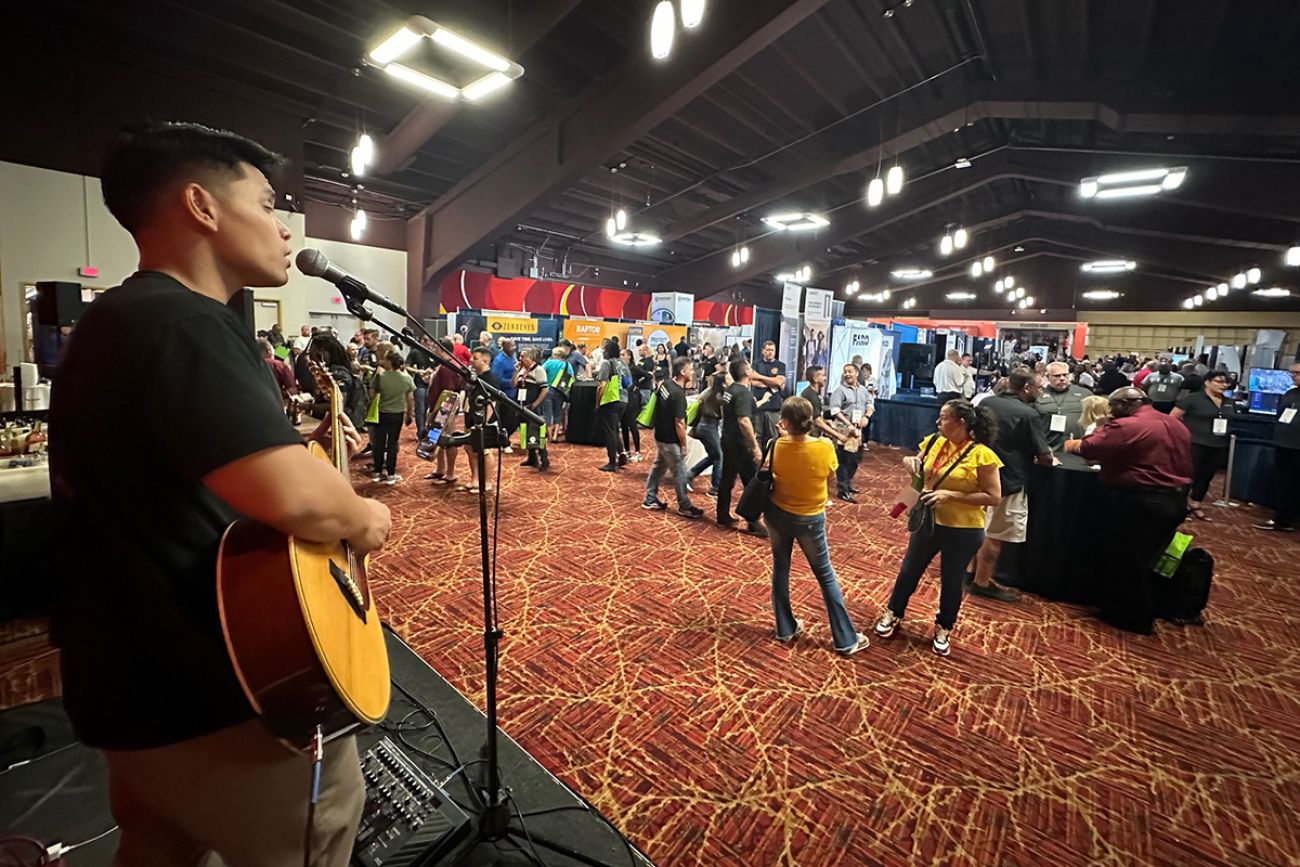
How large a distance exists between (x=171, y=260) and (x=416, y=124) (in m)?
7.76

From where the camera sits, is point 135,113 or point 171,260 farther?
point 135,113

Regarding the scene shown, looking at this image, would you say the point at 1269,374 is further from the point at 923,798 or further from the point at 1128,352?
the point at 1128,352

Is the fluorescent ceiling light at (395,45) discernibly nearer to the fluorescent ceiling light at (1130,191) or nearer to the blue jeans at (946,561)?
the blue jeans at (946,561)

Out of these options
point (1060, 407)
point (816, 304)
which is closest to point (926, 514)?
point (1060, 407)

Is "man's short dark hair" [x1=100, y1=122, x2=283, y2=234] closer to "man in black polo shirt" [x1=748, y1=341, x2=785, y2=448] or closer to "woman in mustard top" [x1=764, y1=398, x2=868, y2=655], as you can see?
"woman in mustard top" [x1=764, y1=398, x2=868, y2=655]

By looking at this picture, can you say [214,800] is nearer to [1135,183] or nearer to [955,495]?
[955,495]

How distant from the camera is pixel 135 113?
635 cm

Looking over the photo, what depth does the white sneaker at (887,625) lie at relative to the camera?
3.35 m

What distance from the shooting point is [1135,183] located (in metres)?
7.60

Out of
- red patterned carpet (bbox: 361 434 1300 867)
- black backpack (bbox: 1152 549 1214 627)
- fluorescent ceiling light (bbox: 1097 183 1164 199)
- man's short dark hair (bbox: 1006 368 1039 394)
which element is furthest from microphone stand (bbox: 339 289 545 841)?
fluorescent ceiling light (bbox: 1097 183 1164 199)

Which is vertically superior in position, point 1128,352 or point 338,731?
point 1128,352

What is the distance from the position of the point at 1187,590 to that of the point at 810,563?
7.99ft

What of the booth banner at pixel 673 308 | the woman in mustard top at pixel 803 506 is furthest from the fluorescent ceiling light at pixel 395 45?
the booth banner at pixel 673 308

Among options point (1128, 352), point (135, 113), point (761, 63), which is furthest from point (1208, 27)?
point (1128, 352)
